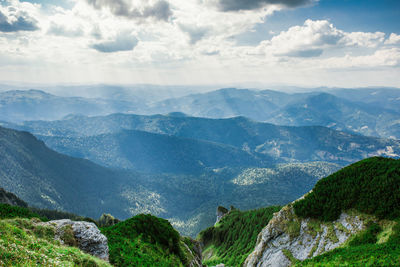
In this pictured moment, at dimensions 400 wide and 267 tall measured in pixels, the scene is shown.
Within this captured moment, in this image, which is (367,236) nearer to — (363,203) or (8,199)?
(363,203)

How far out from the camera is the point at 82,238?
98.6 ft

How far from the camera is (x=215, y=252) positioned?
3730 inches

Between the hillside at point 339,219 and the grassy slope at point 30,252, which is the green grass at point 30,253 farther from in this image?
the hillside at point 339,219

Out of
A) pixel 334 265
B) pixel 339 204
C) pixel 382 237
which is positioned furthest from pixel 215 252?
pixel 334 265

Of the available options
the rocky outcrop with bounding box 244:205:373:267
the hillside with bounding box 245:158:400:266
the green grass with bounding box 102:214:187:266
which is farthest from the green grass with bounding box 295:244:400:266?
the green grass with bounding box 102:214:187:266

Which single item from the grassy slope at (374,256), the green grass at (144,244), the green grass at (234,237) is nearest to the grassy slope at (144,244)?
the green grass at (144,244)

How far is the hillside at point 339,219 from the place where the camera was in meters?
35.3

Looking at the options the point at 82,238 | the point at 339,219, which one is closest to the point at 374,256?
the point at 339,219

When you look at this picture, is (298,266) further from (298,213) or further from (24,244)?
(24,244)

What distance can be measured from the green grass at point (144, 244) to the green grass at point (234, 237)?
38.9 meters

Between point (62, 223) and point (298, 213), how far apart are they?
143 ft

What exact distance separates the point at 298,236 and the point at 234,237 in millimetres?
55069

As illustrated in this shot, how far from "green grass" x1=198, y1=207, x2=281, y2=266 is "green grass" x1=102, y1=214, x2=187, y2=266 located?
38917 millimetres

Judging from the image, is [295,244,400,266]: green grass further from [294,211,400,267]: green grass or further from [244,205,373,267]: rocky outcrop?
[244,205,373,267]: rocky outcrop
